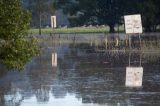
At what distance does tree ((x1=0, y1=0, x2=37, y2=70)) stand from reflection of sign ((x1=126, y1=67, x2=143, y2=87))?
474 cm

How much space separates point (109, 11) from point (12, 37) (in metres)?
64.4

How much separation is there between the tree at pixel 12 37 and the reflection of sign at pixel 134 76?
4.74m

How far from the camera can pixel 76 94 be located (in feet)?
59.0

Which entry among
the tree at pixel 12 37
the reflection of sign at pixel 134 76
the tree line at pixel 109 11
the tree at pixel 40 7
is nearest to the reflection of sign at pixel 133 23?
the reflection of sign at pixel 134 76

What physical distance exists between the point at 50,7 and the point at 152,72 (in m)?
79.3

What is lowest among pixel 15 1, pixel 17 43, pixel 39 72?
pixel 39 72

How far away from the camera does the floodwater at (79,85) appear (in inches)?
649

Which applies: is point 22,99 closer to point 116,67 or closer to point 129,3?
point 116,67

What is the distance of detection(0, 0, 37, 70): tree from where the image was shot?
16.6m

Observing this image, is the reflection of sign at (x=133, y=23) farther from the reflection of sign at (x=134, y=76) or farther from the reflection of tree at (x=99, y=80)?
the reflection of sign at (x=134, y=76)

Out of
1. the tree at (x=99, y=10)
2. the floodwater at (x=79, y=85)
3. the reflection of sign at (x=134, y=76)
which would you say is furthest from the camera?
the tree at (x=99, y=10)

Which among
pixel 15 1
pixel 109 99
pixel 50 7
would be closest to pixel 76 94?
pixel 109 99

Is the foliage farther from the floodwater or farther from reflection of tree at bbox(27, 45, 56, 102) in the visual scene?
the floodwater

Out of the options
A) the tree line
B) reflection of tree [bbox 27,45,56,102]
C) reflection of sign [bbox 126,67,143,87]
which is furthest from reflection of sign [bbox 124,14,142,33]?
the tree line
